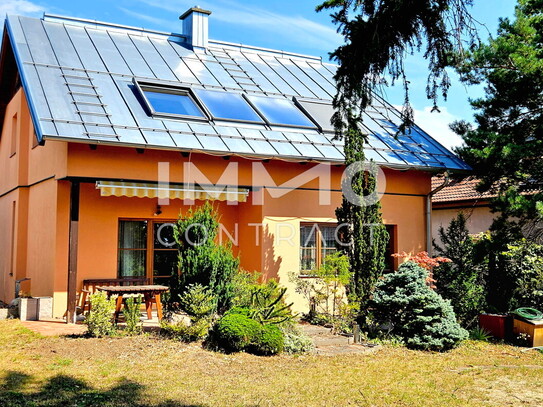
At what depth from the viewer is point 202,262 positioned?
10.7 m

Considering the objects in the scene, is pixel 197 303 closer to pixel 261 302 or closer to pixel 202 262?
pixel 202 262

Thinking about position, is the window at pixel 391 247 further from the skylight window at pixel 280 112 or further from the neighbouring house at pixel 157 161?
the skylight window at pixel 280 112

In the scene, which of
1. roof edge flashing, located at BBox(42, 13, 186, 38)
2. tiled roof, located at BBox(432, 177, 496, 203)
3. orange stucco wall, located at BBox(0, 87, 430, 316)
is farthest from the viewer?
tiled roof, located at BBox(432, 177, 496, 203)

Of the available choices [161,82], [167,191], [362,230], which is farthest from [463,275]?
[161,82]

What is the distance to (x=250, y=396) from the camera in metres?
7.05

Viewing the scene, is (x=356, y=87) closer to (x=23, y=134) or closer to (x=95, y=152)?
(x=95, y=152)

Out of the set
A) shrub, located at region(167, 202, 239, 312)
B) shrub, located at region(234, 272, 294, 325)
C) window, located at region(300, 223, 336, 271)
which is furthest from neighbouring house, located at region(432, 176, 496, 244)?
shrub, located at region(167, 202, 239, 312)

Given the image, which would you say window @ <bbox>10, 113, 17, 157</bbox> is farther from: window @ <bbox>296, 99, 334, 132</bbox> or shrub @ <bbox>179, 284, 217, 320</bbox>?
shrub @ <bbox>179, 284, 217, 320</bbox>

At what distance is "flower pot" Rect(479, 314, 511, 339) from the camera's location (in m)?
11.9

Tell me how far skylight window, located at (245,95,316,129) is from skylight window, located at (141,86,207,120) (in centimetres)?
169

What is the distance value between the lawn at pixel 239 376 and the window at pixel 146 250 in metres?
3.51

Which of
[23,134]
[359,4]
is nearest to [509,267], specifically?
[359,4]

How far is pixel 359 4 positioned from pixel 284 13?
2.11 metres

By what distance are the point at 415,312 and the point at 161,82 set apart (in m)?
8.44
